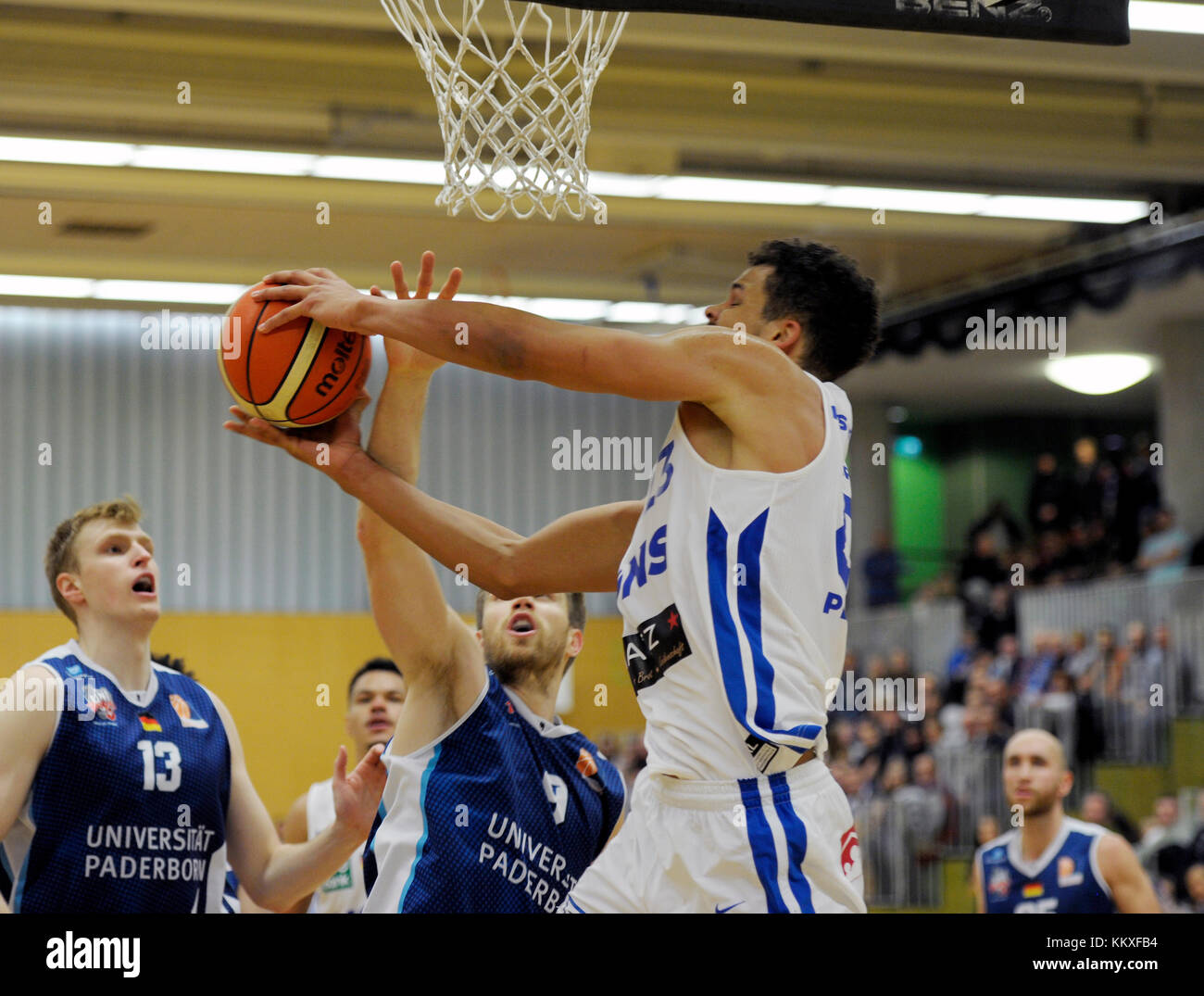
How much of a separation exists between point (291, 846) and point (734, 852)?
158 centimetres

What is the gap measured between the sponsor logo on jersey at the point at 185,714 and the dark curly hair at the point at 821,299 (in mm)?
1849

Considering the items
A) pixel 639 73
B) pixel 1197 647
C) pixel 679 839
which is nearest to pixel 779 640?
pixel 679 839

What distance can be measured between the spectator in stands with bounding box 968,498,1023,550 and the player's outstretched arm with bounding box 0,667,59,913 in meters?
12.3

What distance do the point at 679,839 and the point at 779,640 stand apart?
0.42 metres

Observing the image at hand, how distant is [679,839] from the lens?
9.43ft

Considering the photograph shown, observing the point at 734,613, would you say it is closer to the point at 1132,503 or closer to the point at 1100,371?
the point at 1132,503

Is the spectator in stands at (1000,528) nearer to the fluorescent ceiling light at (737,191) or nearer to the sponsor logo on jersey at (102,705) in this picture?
the fluorescent ceiling light at (737,191)

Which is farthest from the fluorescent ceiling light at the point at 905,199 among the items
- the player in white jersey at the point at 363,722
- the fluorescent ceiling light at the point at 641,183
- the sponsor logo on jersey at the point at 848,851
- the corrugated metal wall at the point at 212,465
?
the sponsor logo on jersey at the point at 848,851

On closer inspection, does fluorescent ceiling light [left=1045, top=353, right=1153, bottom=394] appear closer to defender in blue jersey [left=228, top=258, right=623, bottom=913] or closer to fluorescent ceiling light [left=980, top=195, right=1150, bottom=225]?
fluorescent ceiling light [left=980, top=195, right=1150, bottom=225]

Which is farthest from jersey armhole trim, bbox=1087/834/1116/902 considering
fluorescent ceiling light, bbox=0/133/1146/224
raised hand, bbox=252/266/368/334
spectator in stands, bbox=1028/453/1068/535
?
spectator in stands, bbox=1028/453/1068/535

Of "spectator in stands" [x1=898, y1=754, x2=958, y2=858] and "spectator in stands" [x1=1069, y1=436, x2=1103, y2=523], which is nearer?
"spectator in stands" [x1=898, y1=754, x2=958, y2=858]

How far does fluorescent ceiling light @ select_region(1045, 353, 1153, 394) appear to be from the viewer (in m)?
13.8

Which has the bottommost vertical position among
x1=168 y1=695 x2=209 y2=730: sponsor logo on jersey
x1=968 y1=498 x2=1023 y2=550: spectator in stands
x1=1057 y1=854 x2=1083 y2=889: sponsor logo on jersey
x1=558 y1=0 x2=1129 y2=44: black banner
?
x1=1057 y1=854 x2=1083 y2=889: sponsor logo on jersey

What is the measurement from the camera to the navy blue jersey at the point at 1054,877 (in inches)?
210
